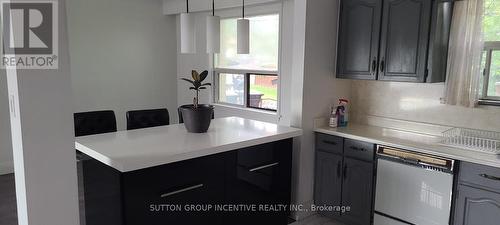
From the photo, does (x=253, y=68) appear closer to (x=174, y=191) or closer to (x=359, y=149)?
(x=359, y=149)

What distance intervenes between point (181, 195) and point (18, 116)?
1.07m

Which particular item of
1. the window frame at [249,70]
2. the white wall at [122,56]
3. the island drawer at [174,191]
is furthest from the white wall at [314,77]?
the white wall at [122,56]

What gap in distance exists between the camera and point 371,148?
9.86 ft

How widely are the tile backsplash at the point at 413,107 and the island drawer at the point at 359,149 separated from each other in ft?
2.05

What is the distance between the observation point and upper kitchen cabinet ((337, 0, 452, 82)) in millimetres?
2840

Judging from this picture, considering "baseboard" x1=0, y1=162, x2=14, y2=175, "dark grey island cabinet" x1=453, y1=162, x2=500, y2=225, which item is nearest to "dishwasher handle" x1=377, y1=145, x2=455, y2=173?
"dark grey island cabinet" x1=453, y1=162, x2=500, y2=225

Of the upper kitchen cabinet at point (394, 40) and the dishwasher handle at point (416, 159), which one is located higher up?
the upper kitchen cabinet at point (394, 40)

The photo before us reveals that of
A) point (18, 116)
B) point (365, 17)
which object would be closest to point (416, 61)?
point (365, 17)

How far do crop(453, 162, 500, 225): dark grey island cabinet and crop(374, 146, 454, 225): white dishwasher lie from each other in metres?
0.07

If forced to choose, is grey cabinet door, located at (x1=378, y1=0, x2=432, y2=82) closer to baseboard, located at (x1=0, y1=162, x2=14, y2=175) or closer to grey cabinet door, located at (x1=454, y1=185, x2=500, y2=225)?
grey cabinet door, located at (x1=454, y1=185, x2=500, y2=225)

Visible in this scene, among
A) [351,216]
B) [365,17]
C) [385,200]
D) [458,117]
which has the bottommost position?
[351,216]

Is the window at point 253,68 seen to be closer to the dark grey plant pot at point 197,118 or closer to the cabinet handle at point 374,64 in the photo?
the cabinet handle at point 374,64

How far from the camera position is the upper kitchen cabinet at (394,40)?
9.32 ft

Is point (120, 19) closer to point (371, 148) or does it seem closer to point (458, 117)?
point (371, 148)
